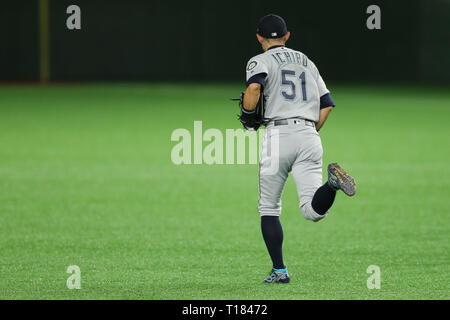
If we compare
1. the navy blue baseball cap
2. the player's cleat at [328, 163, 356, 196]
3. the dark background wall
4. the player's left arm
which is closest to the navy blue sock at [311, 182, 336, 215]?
the player's cleat at [328, 163, 356, 196]

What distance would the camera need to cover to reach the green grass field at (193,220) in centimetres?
629

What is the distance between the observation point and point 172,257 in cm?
736

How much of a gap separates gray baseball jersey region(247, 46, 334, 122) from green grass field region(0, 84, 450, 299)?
136 cm

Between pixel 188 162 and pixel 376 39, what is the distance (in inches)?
980

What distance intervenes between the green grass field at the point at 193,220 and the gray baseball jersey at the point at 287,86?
136cm

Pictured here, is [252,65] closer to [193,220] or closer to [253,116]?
[253,116]

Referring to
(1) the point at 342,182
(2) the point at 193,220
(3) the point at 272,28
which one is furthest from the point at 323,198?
(2) the point at 193,220

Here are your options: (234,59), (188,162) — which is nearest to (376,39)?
(234,59)

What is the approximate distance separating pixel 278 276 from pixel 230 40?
31714mm

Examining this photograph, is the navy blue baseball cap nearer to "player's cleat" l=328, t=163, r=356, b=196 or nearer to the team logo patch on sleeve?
the team logo patch on sleeve

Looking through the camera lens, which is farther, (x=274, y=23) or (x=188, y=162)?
(x=188, y=162)

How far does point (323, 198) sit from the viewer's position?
5742 mm

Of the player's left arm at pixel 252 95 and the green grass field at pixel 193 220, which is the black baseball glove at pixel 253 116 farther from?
the green grass field at pixel 193 220

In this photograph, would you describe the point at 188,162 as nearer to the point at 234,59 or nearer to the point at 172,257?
the point at 172,257
